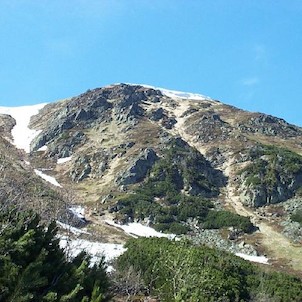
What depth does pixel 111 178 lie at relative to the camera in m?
141

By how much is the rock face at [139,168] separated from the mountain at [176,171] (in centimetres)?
33

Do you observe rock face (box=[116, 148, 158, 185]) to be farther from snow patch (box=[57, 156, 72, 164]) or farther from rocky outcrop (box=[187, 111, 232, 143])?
rocky outcrop (box=[187, 111, 232, 143])

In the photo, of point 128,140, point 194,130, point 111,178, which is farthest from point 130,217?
point 194,130

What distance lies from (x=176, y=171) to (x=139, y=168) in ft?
37.6

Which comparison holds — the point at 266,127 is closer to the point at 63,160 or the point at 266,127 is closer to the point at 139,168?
the point at 139,168

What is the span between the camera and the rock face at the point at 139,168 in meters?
136

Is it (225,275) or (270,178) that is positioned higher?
(270,178)

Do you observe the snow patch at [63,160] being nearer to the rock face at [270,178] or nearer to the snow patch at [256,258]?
the rock face at [270,178]

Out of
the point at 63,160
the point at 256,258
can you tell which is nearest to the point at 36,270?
the point at 256,258

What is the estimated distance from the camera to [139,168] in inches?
5512

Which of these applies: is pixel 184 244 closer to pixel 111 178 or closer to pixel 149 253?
pixel 149 253

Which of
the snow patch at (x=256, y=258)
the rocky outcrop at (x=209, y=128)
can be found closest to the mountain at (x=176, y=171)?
the rocky outcrop at (x=209, y=128)

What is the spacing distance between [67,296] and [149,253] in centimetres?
3680

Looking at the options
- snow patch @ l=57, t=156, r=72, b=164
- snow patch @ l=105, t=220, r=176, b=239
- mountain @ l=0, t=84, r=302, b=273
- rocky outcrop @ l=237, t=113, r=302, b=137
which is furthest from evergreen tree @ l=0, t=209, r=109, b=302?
rocky outcrop @ l=237, t=113, r=302, b=137
